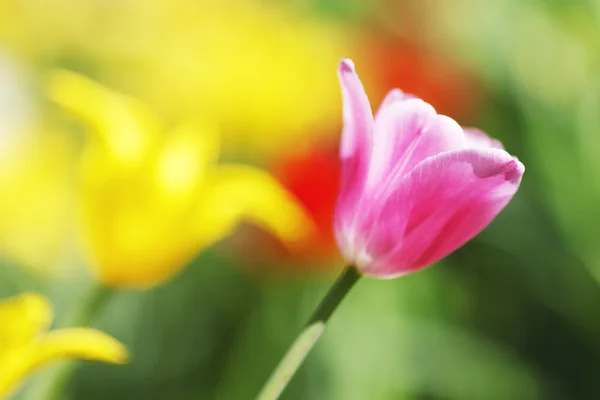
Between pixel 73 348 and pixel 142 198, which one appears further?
pixel 142 198

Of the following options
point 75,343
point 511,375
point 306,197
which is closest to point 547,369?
point 511,375

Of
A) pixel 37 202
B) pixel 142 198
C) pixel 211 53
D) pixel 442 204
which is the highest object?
pixel 442 204

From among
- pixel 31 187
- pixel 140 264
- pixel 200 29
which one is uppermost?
pixel 140 264

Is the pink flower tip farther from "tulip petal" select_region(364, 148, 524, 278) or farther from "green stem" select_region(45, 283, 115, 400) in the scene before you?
"green stem" select_region(45, 283, 115, 400)

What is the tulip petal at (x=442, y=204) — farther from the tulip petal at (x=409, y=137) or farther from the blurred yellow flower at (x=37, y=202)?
the blurred yellow flower at (x=37, y=202)

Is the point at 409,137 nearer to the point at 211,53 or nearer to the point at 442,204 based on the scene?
the point at 442,204

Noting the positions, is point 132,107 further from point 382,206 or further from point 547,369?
point 547,369

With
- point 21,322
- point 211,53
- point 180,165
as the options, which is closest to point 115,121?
point 180,165
